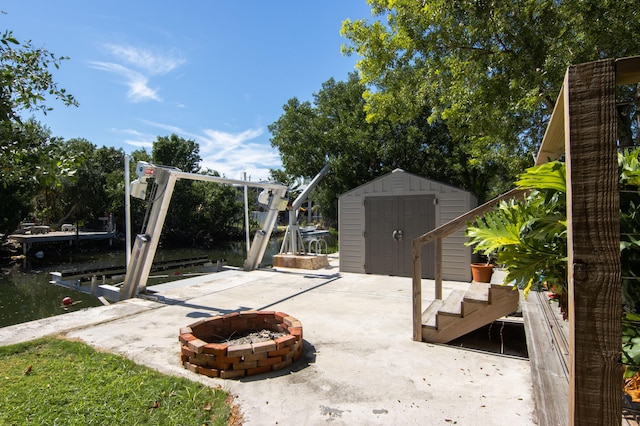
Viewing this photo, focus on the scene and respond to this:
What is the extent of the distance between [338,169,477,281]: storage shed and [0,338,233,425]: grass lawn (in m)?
5.55

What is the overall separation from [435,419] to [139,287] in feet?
17.2

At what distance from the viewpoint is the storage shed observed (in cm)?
704

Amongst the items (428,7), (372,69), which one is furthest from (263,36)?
(428,7)

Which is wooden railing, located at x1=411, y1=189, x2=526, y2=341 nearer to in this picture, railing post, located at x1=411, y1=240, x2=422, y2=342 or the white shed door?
railing post, located at x1=411, y1=240, x2=422, y2=342

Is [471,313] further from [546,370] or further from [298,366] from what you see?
[298,366]

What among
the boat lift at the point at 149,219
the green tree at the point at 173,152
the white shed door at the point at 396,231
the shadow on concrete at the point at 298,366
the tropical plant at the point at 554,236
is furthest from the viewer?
the green tree at the point at 173,152

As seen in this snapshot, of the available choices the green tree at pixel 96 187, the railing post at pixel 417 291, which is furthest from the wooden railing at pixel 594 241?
the green tree at pixel 96 187

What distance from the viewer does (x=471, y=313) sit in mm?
3521

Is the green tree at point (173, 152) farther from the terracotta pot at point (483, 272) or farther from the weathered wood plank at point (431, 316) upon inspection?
the weathered wood plank at point (431, 316)

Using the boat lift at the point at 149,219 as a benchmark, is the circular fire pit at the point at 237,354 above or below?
below

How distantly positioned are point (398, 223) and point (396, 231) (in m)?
0.18

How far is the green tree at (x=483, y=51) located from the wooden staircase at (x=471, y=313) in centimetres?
276

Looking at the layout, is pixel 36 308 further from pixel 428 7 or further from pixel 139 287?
pixel 428 7

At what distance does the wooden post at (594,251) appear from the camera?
1002 millimetres
